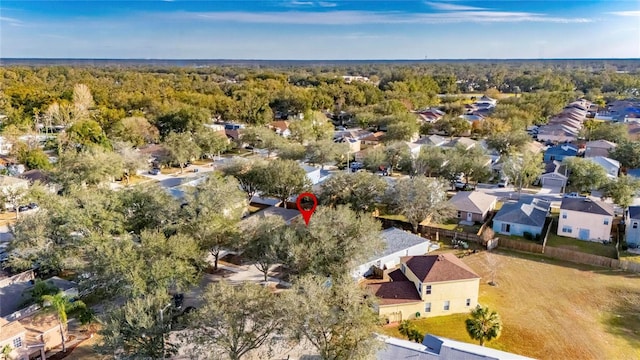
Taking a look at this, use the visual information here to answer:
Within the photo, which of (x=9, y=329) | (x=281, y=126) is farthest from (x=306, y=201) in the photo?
(x=281, y=126)

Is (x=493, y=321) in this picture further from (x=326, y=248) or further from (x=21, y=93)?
(x=21, y=93)

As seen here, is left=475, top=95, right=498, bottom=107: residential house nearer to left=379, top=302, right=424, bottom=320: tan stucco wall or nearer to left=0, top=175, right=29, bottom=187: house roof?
left=379, top=302, right=424, bottom=320: tan stucco wall

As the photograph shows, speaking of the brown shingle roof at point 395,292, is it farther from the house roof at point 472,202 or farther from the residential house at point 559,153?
the residential house at point 559,153

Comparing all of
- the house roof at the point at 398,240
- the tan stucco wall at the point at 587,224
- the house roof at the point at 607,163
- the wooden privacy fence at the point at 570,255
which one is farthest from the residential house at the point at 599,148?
the house roof at the point at 398,240

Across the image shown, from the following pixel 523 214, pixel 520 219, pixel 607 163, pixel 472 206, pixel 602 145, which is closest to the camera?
pixel 520 219

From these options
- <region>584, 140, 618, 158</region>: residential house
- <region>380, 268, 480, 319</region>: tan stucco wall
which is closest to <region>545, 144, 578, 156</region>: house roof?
<region>584, 140, 618, 158</region>: residential house

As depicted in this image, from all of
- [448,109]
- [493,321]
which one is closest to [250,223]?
[493,321]

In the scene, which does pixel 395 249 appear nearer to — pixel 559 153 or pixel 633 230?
pixel 633 230
